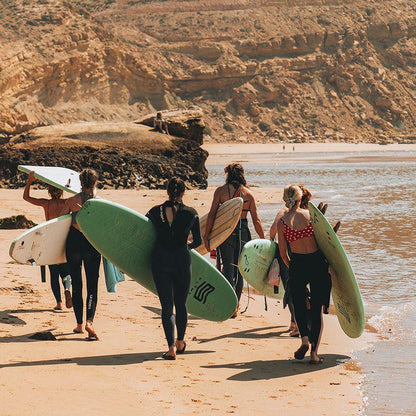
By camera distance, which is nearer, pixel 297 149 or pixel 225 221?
pixel 225 221

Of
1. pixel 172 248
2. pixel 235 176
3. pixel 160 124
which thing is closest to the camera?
pixel 172 248

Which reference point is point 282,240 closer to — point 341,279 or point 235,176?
point 341,279

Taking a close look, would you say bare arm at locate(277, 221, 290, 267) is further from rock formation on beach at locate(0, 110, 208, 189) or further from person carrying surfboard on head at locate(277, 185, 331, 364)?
rock formation on beach at locate(0, 110, 208, 189)

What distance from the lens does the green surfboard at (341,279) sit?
18.8 feet

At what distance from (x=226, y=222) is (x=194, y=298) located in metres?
0.87

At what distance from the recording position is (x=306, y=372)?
17.9 feet

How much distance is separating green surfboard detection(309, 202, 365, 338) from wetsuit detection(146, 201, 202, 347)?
88cm

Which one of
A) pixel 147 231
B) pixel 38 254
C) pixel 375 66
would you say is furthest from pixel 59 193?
pixel 375 66

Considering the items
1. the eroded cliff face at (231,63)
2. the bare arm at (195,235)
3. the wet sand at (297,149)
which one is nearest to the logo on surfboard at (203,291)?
the bare arm at (195,235)

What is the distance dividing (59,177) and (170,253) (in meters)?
1.75

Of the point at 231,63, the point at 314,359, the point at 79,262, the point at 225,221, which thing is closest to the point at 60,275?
the point at 79,262

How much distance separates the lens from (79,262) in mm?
6289

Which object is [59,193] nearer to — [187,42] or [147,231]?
[147,231]

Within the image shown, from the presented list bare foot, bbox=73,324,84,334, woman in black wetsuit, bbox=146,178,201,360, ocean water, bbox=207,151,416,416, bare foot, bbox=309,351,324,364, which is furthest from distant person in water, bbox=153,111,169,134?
bare foot, bbox=309,351,324,364
